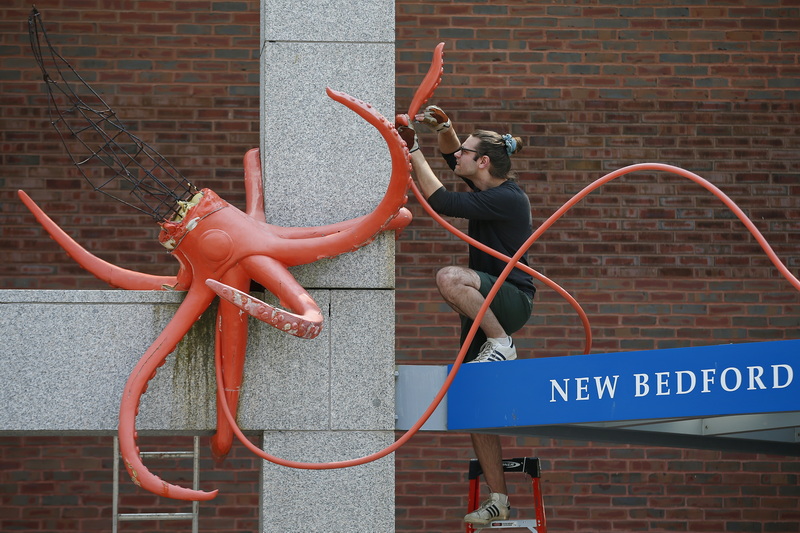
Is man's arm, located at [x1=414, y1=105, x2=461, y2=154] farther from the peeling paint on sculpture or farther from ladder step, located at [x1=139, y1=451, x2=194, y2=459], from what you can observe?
ladder step, located at [x1=139, y1=451, x2=194, y2=459]

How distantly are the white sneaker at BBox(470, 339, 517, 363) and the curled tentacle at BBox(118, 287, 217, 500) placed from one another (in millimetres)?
1192

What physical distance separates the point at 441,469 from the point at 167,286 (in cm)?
332

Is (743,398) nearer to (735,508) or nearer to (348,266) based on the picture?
(348,266)

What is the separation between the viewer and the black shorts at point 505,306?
17.1 feet

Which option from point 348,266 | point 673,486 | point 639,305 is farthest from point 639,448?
point 348,266

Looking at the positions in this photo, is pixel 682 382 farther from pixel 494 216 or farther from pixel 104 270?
pixel 104 270

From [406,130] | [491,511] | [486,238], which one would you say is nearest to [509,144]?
[486,238]

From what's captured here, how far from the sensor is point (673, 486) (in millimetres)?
7863

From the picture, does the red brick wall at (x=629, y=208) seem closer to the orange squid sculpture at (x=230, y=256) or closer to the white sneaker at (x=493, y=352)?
the white sneaker at (x=493, y=352)

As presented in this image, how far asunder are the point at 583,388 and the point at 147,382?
5.58 ft

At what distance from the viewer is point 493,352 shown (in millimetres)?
5113

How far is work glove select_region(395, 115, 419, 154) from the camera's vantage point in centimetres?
497

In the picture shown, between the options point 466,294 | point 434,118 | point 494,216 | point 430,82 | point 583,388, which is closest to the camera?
point 583,388

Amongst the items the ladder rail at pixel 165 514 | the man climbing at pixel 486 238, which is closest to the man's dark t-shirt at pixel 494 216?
the man climbing at pixel 486 238
